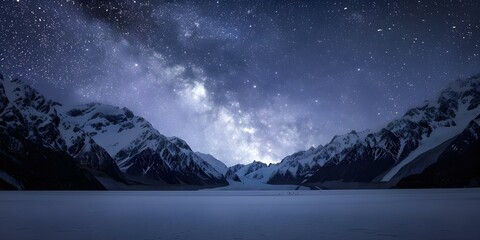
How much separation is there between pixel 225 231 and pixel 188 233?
2.85 m

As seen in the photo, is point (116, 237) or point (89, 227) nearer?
point (116, 237)

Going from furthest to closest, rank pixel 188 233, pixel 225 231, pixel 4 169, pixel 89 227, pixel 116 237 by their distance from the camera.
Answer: pixel 4 169 < pixel 89 227 < pixel 225 231 < pixel 188 233 < pixel 116 237

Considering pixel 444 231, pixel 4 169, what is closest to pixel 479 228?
A: pixel 444 231

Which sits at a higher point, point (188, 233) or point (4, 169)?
point (4, 169)

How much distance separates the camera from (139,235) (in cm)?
2553

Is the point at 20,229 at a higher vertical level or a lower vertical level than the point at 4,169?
lower

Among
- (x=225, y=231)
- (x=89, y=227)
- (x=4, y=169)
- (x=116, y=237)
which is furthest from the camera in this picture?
(x=4, y=169)

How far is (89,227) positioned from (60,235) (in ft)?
17.1

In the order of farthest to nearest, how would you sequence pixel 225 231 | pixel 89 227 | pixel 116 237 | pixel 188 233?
pixel 89 227, pixel 225 231, pixel 188 233, pixel 116 237

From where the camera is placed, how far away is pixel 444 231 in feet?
87.8

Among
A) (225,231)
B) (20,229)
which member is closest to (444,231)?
(225,231)

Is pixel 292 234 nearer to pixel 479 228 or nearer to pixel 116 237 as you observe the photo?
pixel 116 237

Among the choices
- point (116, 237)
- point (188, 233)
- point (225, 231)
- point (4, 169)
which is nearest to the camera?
point (116, 237)

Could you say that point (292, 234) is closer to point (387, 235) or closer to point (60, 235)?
point (387, 235)
